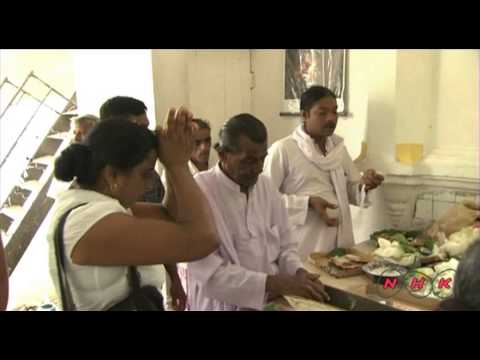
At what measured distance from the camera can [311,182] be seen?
207 centimetres

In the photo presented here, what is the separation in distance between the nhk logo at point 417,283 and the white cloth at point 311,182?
2.09ft

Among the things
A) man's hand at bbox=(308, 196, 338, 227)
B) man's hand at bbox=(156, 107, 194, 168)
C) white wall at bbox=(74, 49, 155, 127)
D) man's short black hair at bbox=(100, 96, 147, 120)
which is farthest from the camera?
white wall at bbox=(74, 49, 155, 127)

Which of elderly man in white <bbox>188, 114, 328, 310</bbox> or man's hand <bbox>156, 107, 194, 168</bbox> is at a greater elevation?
man's hand <bbox>156, 107, 194, 168</bbox>

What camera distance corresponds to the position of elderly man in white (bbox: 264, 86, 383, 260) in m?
2.05

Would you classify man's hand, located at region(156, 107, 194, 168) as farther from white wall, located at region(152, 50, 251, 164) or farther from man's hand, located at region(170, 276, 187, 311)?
white wall, located at region(152, 50, 251, 164)

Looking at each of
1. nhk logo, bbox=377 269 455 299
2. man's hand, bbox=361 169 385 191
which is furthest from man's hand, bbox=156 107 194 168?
man's hand, bbox=361 169 385 191

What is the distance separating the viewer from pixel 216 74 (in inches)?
129

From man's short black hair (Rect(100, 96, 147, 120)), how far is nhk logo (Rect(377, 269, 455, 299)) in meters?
0.96

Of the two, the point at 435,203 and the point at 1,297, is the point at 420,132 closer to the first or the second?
the point at 435,203

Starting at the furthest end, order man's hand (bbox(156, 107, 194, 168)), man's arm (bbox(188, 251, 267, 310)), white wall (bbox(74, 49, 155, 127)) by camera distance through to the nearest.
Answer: white wall (bbox(74, 49, 155, 127)) < man's arm (bbox(188, 251, 267, 310)) < man's hand (bbox(156, 107, 194, 168))

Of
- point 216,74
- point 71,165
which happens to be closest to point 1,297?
point 71,165

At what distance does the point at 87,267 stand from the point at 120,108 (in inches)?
26.9
